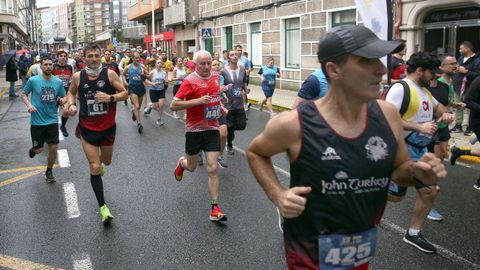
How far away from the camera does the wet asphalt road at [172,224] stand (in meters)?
4.41

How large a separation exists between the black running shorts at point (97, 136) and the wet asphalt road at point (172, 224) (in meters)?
0.82

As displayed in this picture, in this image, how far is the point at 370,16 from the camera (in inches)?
250

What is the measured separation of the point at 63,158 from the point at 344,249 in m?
7.72

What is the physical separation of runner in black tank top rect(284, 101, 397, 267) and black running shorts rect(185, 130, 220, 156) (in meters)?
3.63

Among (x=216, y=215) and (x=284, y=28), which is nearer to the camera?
(x=216, y=215)

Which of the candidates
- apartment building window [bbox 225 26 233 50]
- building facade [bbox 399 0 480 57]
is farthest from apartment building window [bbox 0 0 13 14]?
building facade [bbox 399 0 480 57]

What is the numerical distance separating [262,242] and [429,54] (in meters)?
2.32

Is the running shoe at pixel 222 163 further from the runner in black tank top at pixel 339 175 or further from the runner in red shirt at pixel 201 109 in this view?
the runner in black tank top at pixel 339 175

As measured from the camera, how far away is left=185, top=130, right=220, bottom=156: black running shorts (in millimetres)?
5836

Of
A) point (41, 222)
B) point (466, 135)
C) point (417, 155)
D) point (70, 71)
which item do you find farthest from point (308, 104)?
point (70, 71)

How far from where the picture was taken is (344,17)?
58.1 ft

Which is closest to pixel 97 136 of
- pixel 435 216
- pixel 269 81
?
pixel 435 216

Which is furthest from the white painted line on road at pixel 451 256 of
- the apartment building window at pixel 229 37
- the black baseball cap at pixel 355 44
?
the apartment building window at pixel 229 37

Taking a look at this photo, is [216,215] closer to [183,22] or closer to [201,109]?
[201,109]
